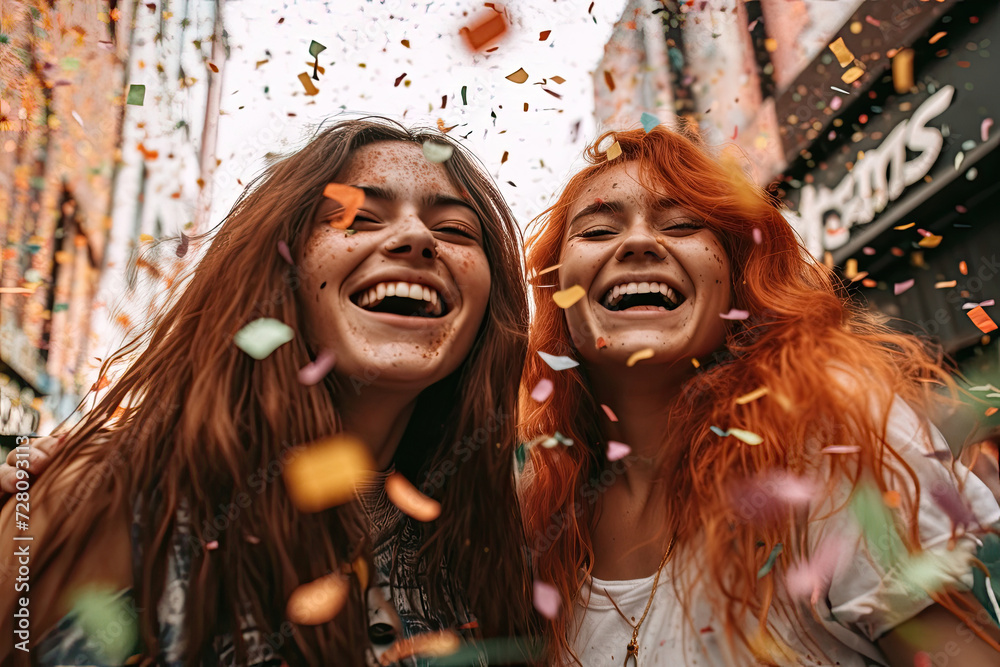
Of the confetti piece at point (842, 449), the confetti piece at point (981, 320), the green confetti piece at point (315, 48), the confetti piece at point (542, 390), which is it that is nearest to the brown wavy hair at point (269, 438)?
the confetti piece at point (542, 390)

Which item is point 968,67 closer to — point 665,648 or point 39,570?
point 665,648

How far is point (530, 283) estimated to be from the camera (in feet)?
6.89

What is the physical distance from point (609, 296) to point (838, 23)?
12.3ft

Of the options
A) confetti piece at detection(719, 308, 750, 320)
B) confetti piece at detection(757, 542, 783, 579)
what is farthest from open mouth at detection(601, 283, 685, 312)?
confetti piece at detection(757, 542, 783, 579)

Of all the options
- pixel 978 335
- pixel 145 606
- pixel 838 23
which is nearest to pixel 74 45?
pixel 145 606

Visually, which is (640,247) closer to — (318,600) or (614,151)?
(614,151)

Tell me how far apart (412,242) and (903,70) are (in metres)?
3.68

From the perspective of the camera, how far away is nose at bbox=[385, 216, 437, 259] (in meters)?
1.51

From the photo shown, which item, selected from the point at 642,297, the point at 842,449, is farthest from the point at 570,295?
the point at 842,449

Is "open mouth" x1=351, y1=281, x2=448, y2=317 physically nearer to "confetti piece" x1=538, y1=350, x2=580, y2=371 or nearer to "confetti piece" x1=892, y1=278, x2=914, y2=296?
"confetti piece" x1=538, y1=350, x2=580, y2=371

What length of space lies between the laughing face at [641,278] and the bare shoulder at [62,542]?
1239 millimetres

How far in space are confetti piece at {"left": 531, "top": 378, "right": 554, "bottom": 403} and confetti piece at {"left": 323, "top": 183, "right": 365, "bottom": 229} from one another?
2.82 ft

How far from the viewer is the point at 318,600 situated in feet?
4.43

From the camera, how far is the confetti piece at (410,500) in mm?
1625
